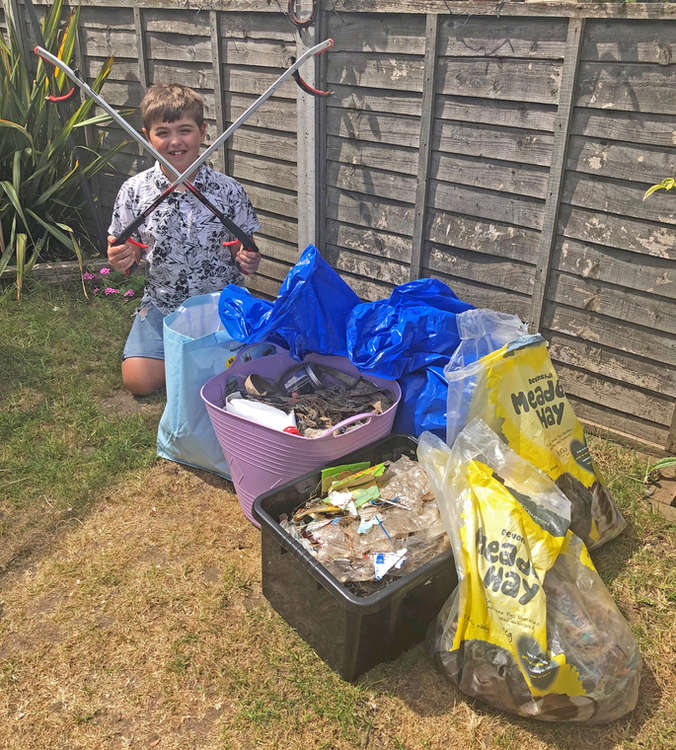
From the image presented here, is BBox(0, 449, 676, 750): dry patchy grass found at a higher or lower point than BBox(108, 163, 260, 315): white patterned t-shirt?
lower

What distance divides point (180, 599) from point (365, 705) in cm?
67

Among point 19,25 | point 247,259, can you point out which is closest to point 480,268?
point 247,259

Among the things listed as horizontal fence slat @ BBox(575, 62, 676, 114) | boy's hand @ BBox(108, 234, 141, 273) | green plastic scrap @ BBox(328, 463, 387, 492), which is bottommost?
green plastic scrap @ BBox(328, 463, 387, 492)

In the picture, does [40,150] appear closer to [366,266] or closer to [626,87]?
[366,266]

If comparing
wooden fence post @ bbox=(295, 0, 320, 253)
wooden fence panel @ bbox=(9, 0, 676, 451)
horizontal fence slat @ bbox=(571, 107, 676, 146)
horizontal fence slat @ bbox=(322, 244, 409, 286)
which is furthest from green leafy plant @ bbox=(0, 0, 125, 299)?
horizontal fence slat @ bbox=(571, 107, 676, 146)

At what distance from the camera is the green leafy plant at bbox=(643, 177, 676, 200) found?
92.9 inches

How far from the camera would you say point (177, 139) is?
9.58ft

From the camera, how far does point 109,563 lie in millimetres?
2312

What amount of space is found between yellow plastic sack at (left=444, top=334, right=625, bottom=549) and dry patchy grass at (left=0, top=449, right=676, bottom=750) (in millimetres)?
196

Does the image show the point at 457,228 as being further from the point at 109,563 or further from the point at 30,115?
the point at 30,115

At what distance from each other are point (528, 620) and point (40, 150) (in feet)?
13.9

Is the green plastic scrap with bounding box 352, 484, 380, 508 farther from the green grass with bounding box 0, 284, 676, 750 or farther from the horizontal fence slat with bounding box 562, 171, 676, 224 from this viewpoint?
the horizontal fence slat with bounding box 562, 171, 676, 224

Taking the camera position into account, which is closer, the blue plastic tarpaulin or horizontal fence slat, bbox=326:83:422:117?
the blue plastic tarpaulin

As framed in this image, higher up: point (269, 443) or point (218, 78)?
point (218, 78)
